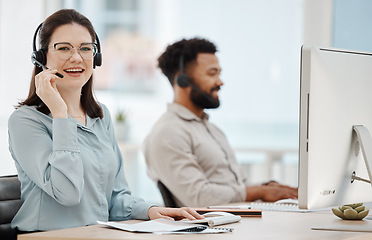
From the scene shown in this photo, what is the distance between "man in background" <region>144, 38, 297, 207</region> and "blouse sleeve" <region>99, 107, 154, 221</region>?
64cm

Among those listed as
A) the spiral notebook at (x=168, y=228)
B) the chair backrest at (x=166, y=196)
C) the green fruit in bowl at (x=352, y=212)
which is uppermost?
the spiral notebook at (x=168, y=228)

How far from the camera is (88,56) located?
2.01m

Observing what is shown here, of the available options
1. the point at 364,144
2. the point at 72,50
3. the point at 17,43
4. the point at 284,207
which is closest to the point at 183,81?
the point at 284,207

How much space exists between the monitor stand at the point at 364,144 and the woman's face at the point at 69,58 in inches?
34.9

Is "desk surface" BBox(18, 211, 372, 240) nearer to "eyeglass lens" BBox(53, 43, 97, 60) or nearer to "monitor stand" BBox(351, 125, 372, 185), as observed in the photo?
"monitor stand" BBox(351, 125, 372, 185)

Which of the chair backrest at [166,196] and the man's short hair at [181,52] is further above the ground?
the man's short hair at [181,52]

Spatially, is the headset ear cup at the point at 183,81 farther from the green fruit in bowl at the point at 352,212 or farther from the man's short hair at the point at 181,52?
the green fruit in bowl at the point at 352,212

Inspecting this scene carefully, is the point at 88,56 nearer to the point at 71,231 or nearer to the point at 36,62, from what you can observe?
the point at 36,62

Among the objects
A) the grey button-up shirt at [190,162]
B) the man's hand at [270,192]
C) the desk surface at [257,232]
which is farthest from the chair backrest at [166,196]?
the desk surface at [257,232]

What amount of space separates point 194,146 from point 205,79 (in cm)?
44

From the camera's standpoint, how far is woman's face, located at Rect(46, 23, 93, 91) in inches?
77.3

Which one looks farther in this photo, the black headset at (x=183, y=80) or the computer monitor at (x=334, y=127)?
the black headset at (x=183, y=80)

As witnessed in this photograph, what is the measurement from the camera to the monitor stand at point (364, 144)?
170 cm

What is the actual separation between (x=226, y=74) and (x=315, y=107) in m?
3.33
